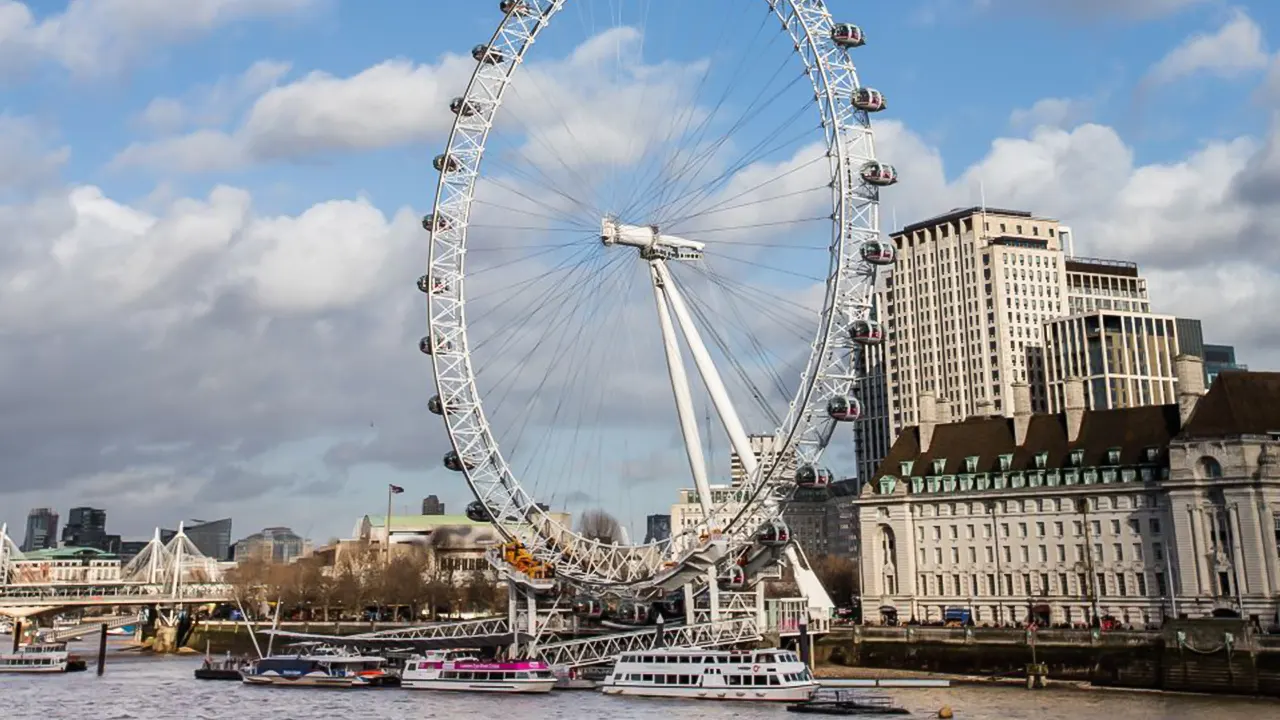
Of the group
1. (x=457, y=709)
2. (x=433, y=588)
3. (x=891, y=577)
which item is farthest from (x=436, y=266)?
(x=433, y=588)

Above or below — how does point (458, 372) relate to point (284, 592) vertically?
above

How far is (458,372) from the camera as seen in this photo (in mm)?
75625

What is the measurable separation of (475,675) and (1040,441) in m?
40.0

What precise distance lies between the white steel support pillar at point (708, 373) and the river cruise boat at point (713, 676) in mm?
10204

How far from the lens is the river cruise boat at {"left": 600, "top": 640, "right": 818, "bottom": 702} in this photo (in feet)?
208

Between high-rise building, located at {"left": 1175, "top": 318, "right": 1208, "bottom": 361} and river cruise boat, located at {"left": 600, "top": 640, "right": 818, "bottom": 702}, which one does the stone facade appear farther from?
high-rise building, located at {"left": 1175, "top": 318, "right": 1208, "bottom": 361}

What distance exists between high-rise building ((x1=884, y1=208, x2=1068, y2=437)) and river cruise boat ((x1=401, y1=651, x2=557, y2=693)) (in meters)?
99.5

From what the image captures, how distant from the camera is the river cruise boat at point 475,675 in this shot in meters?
72.4

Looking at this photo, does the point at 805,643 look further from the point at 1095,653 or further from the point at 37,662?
the point at 37,662

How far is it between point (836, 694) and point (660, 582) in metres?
16.0

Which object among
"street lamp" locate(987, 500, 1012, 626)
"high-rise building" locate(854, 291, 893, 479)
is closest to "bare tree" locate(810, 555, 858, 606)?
"high-rise building" locate(854, 291, 893, 479)

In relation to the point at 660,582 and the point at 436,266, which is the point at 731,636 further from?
the point at 436,266

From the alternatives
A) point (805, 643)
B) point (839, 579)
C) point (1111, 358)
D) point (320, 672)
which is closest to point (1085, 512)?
point (805, 643)

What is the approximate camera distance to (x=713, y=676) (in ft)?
215
